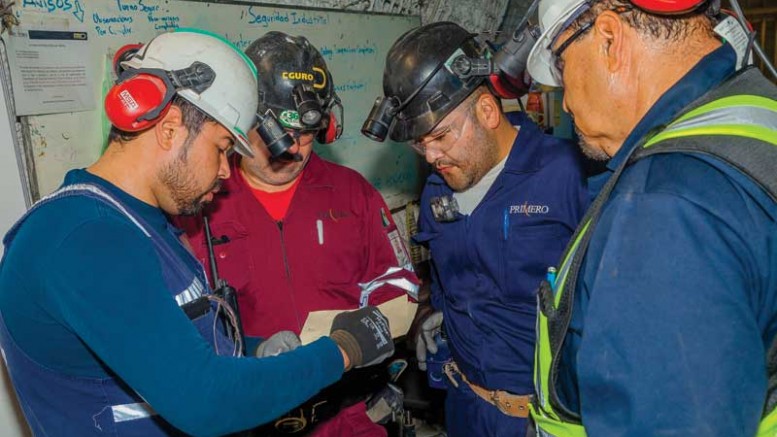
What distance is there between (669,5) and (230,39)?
227 cm

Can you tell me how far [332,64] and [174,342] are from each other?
2.51 m

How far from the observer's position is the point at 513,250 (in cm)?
214

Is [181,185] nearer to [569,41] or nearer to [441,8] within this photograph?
[569,41]

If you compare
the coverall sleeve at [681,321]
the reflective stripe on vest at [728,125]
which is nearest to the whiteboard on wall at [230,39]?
the reflective stripe on vest at [728,125]

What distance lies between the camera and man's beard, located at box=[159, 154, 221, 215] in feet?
4.90

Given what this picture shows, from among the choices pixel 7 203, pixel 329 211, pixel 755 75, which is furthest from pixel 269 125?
pixel 755 75

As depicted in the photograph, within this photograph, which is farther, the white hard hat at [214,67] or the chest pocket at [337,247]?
the chest pocket at [337,247]

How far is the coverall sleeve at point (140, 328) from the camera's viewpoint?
1190mm

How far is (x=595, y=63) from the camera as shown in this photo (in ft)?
3.72

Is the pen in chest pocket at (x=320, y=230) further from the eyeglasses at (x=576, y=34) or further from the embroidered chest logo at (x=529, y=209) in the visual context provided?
the eyeglasses at (x=576, y=34)

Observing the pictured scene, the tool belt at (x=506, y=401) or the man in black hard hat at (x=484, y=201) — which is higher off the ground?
the man in black hard hat at (x=484, y=201)

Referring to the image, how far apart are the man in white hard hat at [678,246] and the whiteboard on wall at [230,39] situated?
1901 mm

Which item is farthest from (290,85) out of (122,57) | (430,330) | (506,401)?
(506,401)

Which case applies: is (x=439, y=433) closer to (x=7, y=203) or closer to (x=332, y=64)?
(x=332, y=64)
